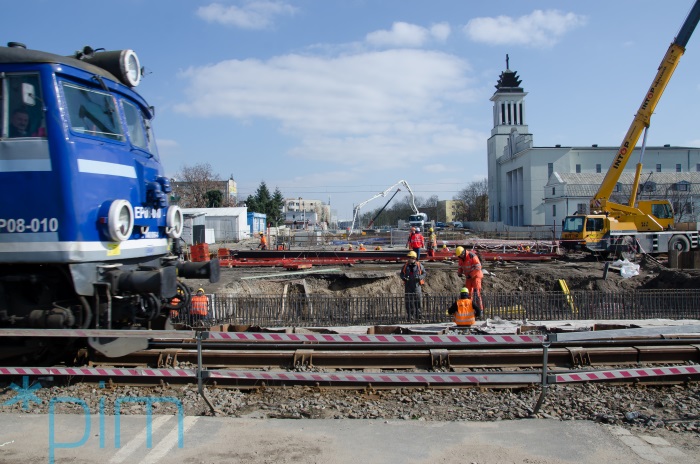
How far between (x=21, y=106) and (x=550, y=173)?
241ft

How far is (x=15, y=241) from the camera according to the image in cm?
574

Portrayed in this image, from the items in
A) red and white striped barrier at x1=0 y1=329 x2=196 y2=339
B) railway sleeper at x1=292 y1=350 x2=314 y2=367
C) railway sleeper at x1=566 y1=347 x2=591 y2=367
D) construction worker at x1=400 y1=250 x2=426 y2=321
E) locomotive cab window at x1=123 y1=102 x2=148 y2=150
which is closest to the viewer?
red and white striped barrier at x1=0 y1=329 x2=196 y2=339

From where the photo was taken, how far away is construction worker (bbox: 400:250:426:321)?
12742 mm

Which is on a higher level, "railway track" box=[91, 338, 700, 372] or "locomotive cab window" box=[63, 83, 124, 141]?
"locomotive cab window" box=[63, 83, 124, 141]

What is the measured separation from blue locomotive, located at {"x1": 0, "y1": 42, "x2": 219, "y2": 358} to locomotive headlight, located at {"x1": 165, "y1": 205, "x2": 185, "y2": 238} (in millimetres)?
560

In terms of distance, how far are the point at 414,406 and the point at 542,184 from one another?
232 feet

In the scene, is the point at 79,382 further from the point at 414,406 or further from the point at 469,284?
the point at 469,284

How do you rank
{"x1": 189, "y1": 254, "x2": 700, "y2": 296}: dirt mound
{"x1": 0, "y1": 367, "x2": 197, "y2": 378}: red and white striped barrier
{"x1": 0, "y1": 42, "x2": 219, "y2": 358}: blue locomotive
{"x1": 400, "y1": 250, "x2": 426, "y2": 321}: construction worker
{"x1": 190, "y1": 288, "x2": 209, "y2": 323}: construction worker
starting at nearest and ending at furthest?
1. {"x1": 0, "y1": 42, "x2": 219, "y2": 358}: blue locomotive
2. {"x1": 0, "y1": 367, "x2": 197, "y2": 378}: red and white striped barrier
3. {"x1": 190, "y1": 288, "x2": 209, "y2": 323}: construction worker
4. {"x1": 400, "y1": 250, "x2": 426, "y2": 321}: construction worker
5. {"x1": 189, "y1": 254, "x2": 700, "y2": 296}: dirt mound

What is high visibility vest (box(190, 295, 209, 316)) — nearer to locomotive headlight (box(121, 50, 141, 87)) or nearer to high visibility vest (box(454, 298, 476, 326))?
high visibility vest (box(454, 298, 476, 326))

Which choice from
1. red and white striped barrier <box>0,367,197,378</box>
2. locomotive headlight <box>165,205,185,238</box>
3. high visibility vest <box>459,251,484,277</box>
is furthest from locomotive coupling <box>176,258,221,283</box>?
high visibility vest <box>459,251,484,277</box>

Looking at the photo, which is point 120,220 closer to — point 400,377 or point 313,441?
point 313,441

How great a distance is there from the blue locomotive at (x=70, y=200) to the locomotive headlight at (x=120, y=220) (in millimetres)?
11

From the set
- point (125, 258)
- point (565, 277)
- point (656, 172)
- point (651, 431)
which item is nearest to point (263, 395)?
point (125, 258)

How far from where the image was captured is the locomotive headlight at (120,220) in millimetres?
5916
